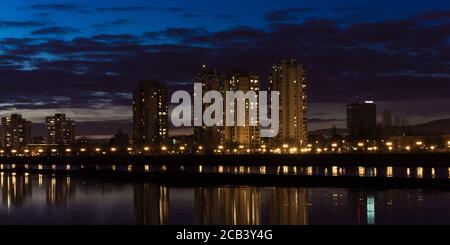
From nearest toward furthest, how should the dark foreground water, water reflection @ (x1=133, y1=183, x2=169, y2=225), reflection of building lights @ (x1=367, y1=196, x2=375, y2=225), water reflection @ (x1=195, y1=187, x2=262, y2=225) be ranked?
reflection of building lights @ (x1=367, y1=196, x2=375, y2=225) → water reflection @ (x1=195, y1=187, x2=262, y2=225) → the dark foreground water → water reflection @ (x1=133, y1=183, x2=169, y2=225)

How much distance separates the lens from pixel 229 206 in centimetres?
3975

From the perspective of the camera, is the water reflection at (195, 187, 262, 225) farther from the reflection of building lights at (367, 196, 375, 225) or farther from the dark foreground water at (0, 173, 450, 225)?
the reflection of building lights at (367, 196, 375, 225)

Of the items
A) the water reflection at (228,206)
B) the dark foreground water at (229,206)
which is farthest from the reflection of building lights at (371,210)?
the water reflection at (228,206)

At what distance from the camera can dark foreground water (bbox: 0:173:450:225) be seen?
3375cm

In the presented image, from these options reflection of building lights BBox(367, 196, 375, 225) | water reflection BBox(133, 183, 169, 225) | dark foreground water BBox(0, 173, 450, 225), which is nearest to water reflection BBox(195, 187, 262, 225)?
dark foreground water BBox(0, 173, 450, 225)

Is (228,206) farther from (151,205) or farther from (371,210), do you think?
(371,210)

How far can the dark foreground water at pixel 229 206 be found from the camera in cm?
3375

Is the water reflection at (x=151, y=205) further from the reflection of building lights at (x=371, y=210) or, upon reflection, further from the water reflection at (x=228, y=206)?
the reflection of building lights at (x=371, y=210)

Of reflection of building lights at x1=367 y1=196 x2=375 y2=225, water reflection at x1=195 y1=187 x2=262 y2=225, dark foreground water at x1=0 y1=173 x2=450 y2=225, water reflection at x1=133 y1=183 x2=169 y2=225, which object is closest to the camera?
reflection of building lights at x1=367 y1=196 x2=375 y2=225
